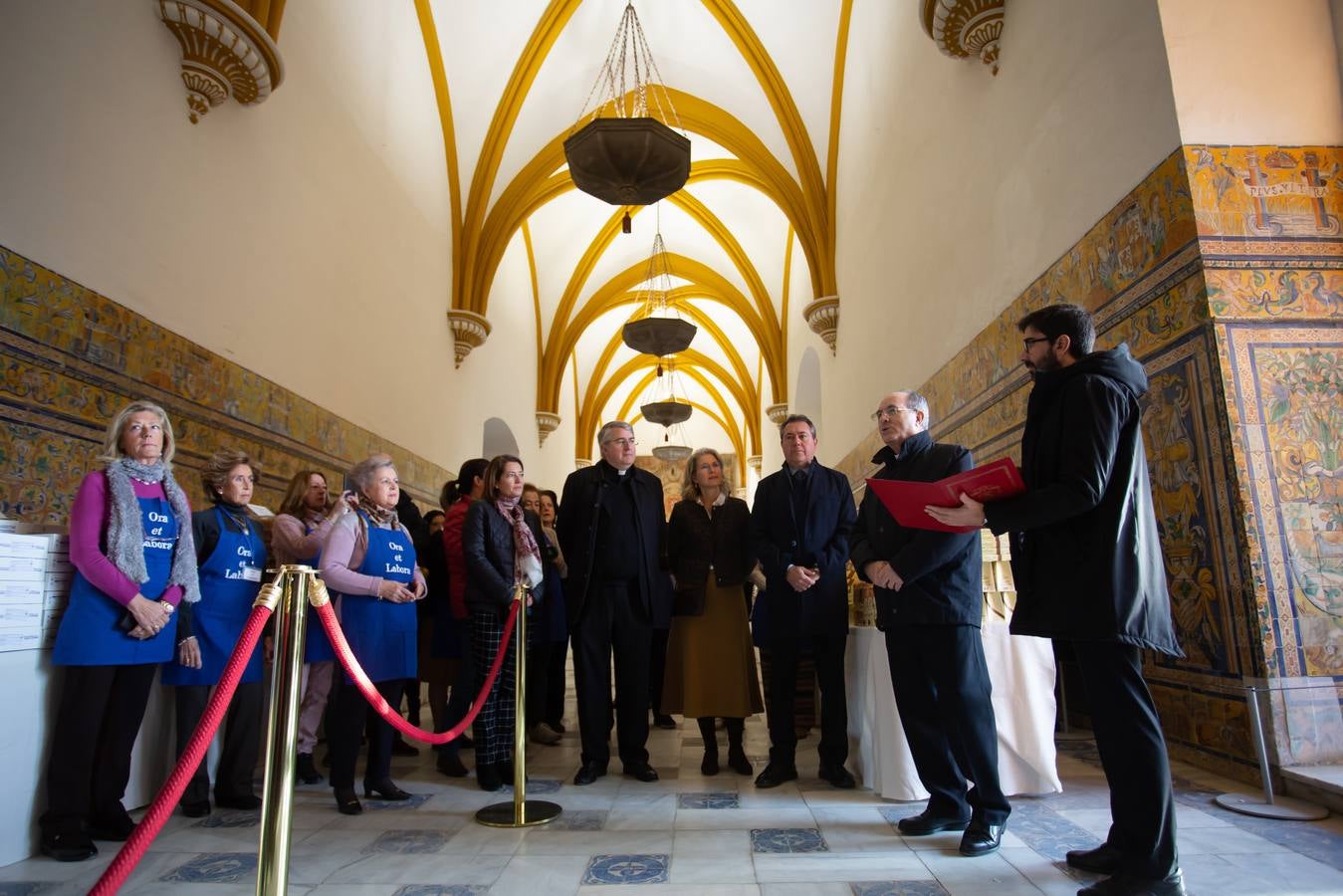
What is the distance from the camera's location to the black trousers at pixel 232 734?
3189 mm

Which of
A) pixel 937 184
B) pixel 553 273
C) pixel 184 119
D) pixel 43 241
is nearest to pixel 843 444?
pixel 937 184

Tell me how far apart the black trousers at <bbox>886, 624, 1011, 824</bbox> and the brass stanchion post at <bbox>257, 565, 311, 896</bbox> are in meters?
1.89

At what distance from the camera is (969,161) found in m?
5.71

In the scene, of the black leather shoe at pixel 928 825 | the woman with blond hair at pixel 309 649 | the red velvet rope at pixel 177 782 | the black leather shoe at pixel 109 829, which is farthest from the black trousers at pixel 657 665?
the red velvet rope at pixel 177 782

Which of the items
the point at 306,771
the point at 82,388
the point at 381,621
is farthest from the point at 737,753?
the point at 82,388

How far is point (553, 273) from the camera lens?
1477 cm

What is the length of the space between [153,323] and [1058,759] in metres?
5.21

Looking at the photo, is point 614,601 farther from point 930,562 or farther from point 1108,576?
point 1108,576

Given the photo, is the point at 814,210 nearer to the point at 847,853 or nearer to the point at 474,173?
the point at 474,173

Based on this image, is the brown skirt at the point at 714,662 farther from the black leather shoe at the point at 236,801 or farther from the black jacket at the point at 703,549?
the black leather shoe at the point at 236,801

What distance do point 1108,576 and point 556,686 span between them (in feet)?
11.8

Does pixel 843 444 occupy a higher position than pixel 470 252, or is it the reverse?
pixel 470 252

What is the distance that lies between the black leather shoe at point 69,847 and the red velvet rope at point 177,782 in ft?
4.37

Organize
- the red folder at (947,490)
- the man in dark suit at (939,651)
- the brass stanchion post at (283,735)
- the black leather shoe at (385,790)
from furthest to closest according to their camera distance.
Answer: the black leather shoe at (385,790) < the man in dark suit at (939,651) < the red folder at (947,490) < the brass stanchion post at (283,735)
